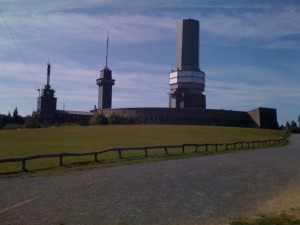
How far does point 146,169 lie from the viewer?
21719 mm

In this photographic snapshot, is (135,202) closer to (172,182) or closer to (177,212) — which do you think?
(177,212)

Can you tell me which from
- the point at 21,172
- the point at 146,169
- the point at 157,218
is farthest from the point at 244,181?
the point at 21,172

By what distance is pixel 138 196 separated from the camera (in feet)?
43.9

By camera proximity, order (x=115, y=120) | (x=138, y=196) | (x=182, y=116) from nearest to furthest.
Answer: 1. (x=138, y=196)
2. (x=115, y=120)
3. (x=182, y=116)

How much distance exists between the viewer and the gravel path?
1038 cm

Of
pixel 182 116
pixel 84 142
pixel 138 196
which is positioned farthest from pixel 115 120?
pixel 138 196

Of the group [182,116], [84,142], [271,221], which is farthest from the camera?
[182,116]

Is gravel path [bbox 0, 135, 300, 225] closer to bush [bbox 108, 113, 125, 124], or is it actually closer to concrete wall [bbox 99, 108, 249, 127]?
bush [bbox 108, 113, 125, 124]

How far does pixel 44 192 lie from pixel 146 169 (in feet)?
27.8

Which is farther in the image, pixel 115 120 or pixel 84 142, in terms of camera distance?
pixel 115 120

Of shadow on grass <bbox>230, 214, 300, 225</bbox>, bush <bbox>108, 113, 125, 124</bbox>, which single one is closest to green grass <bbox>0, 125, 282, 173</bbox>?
shadow on grass <bbox>230, 214, 300, 225</bbox>

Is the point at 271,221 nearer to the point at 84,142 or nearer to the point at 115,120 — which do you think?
the point at 84,142

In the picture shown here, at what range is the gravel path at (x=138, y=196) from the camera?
10383 millimetres

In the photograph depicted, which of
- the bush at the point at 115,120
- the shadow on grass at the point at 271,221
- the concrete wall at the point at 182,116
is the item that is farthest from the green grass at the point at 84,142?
the concrete wall at the point at 182,116
